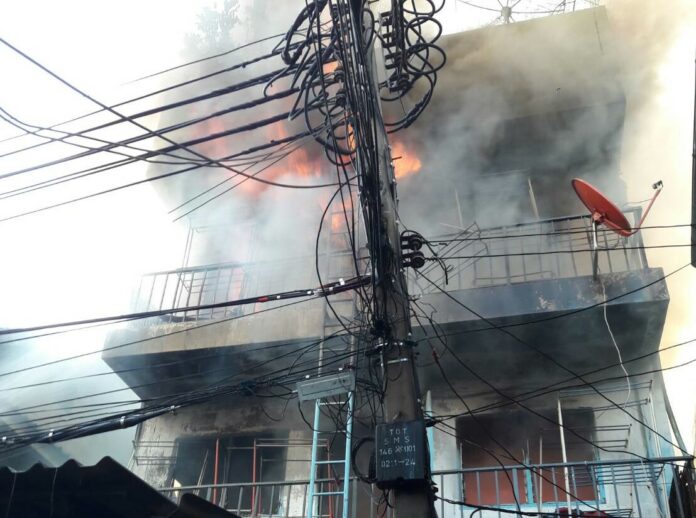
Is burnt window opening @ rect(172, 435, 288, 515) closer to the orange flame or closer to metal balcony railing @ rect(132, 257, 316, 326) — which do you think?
metal balcony railing @ rect(132, 257, 316, 326)

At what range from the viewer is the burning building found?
8.43 m

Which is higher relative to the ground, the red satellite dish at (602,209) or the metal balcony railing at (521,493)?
the red satellite dish at (602,209)

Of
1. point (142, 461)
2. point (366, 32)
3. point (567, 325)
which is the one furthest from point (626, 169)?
point (142, 461)

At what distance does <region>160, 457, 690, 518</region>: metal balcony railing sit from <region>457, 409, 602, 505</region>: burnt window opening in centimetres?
2

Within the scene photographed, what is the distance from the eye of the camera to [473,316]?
863cm

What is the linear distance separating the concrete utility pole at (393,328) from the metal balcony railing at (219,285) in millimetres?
4796

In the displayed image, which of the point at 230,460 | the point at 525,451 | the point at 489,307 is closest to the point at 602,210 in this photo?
the point at 489,307

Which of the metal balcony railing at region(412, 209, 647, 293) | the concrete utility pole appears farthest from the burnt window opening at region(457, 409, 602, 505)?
the concrete utility pole

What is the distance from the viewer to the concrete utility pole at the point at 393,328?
4770 millimetres

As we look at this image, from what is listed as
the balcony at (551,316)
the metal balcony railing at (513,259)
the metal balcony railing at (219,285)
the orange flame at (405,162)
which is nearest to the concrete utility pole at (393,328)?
the balcony at (551,316)

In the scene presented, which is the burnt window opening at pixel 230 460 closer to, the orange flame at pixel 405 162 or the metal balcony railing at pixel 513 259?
the metal balcony railing at pixel 513 259

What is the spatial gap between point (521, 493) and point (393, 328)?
4952 millimetres

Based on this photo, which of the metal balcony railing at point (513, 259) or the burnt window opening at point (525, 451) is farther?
the metal balcony railing at point (513, 259)

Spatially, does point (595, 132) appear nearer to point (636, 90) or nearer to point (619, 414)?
point (636, 90)
